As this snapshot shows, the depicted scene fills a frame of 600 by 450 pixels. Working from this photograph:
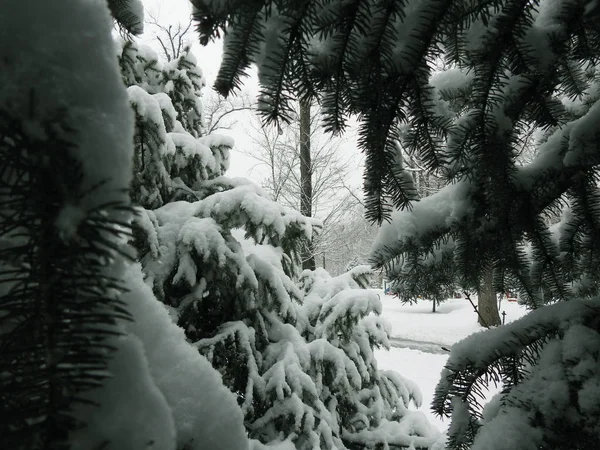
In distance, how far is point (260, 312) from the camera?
3139 millimetres

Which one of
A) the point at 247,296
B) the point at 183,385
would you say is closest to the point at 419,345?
the point at 247,296

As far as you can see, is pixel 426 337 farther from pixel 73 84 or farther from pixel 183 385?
pixel 73 84

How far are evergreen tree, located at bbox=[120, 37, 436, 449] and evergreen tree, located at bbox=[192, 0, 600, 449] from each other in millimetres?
1338

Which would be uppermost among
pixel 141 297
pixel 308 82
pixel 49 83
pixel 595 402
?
pixel 308 82

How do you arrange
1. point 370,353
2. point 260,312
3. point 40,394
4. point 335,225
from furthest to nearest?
point 335,225
point 370,353
point 260,312
point 40,394

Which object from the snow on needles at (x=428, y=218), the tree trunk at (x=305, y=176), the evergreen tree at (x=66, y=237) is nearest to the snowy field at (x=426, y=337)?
the tree trunk at (x=305, y=176)

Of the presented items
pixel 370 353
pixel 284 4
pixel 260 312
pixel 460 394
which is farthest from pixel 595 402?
pixel 370 353

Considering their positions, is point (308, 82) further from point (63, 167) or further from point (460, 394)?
point (460, 394)

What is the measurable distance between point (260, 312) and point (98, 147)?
9.37 feet

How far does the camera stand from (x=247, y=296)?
114 inches

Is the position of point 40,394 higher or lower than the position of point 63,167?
lower

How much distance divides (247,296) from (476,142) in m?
1.94

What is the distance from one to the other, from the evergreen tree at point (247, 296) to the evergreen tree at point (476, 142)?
1.34 m

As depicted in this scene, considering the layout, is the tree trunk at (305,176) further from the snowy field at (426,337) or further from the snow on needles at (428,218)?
the snow on needles at (428,218)
